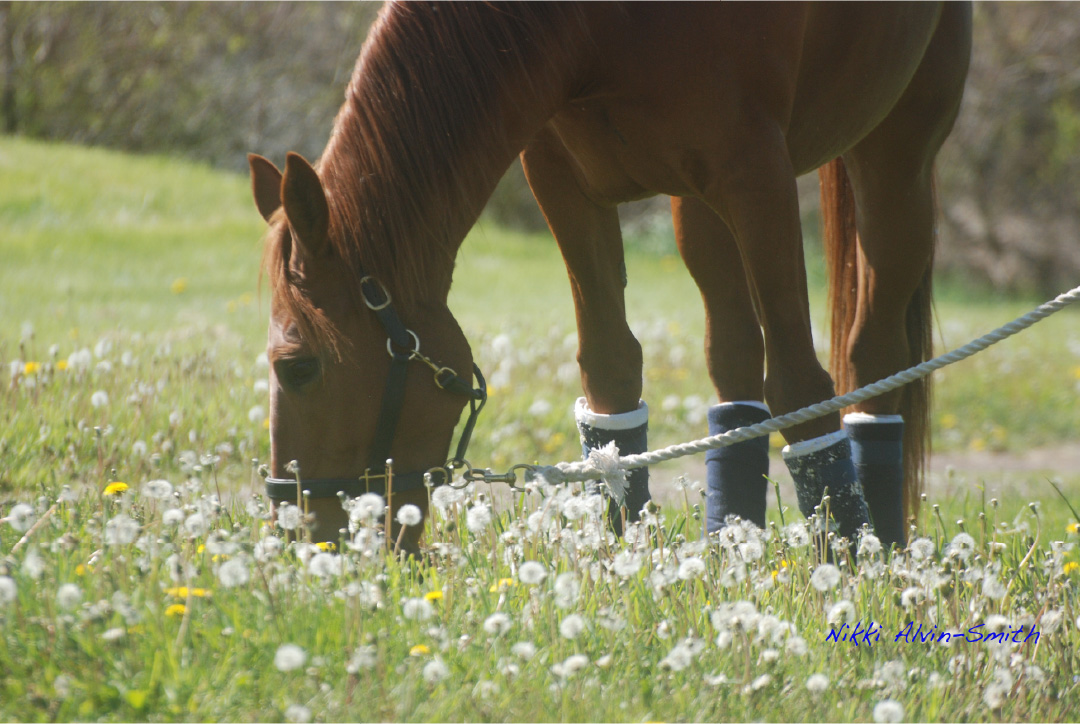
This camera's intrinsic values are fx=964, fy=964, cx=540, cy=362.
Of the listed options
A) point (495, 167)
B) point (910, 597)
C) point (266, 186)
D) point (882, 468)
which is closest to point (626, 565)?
point (910, 597)

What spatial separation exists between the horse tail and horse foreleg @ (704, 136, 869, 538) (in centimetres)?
101

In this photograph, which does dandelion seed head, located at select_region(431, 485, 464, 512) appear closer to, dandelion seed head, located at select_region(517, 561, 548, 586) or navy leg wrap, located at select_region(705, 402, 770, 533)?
dandelion seed head, located at select_region(517, 561, 548, 586)

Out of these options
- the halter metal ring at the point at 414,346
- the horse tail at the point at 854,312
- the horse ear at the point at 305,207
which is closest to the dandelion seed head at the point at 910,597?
the halter metal ring at the point at 414,346

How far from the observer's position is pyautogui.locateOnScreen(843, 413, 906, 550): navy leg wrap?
331 centimetres

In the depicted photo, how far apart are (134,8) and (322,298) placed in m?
13.3

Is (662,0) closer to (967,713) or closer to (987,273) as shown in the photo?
(967,713)

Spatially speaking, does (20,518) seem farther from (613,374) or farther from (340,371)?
(613,374)

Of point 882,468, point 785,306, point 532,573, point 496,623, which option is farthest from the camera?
point 882,468

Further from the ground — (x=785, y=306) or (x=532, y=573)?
(x=785, y=306)

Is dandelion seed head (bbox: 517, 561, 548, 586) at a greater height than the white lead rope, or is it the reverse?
the white lead rope

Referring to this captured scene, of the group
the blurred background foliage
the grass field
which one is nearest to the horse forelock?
the grass field

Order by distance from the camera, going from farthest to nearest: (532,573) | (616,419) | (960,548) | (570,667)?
(616,419) < (960,548) < (532,573) < (570,667)

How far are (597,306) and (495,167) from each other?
745 millimetres

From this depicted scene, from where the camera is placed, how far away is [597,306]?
3.04 m
